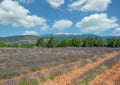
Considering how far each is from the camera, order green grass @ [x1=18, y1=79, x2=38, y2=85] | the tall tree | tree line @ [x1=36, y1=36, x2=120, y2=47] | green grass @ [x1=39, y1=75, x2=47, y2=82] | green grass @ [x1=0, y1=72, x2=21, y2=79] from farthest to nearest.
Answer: the tall tree, tree line @ [x1=36, y1=36, x2=120, y2=47], green grass @ [x1=0, y1=72, x2=21, y2=79], green grass @ [x1=39, y1=75, x2=47, y2=82], green grass @ [x1=18, y1=79, x2=38, y2=85]

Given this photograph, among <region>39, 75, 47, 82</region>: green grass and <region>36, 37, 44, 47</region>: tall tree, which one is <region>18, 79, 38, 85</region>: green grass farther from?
<region>36, 37, 44, 47</region>: tall tree

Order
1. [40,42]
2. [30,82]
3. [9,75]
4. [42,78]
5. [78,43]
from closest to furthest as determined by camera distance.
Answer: [30,82], [42,78], [9,75], [78,43], [40,42]

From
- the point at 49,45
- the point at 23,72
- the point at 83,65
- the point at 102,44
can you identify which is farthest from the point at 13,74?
the point at 102,44

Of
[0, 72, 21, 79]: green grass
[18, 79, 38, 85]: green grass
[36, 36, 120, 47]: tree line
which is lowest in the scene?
[36, 36, 120, 47]: tree line

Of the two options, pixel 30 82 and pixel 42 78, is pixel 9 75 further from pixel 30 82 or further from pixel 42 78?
pixel 30 82

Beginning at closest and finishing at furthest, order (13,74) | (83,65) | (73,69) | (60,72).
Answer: (13,74), (60,72), (73,69), (83,65)

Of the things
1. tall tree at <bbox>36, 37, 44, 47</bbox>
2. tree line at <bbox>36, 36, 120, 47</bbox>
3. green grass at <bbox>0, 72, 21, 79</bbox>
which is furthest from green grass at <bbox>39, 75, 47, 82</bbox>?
tall tree at <bbox>36, 37, 44, 47</bbox>

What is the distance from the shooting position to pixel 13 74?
690 inches

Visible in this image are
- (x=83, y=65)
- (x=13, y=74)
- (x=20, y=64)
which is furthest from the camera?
(x=83, y=65)

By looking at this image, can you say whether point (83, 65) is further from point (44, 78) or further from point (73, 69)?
point (44, 78)

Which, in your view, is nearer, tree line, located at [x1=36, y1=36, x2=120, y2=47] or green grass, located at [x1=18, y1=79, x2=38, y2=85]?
green grass, located at [x1=18, y1=79, x2=38, y2=85]

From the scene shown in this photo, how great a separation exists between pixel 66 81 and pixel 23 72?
3.79 metres

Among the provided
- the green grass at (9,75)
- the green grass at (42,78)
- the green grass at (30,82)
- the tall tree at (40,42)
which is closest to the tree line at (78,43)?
the tall tree at (40,42)

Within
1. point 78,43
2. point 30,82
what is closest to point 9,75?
point 30,82
